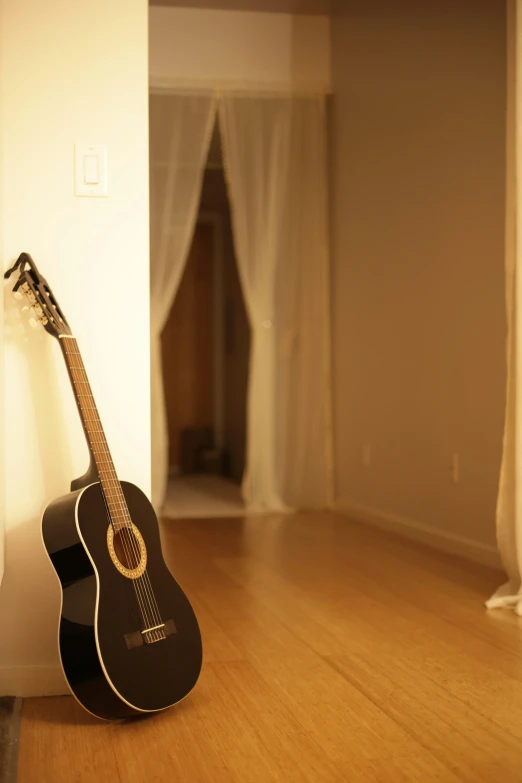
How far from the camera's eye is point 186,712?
1.89m

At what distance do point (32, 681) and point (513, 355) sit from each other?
1.73 m

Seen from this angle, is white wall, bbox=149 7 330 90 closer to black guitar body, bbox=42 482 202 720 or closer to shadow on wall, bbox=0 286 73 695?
shadow on wall, bbox=0 286 73 695

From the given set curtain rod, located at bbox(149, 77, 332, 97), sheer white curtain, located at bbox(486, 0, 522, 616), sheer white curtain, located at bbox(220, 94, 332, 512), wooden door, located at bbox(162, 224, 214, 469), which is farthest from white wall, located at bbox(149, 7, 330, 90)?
wooden door, located at bbox(162, 224, 214, 469)

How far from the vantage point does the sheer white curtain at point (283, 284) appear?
502 cm

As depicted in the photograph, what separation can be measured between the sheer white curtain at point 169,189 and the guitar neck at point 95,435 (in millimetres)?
2990

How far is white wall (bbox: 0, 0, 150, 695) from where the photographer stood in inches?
79.4

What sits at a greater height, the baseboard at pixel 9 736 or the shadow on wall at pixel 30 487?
the shadow on wall at pixel 30 487

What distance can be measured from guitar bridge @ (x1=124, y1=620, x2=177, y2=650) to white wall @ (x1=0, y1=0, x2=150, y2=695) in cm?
32

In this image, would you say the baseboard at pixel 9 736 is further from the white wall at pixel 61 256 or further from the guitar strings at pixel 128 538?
the guitar strings at pixel 128 538

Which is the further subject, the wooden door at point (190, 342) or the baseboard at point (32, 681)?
the wooden door at point (190, 342)

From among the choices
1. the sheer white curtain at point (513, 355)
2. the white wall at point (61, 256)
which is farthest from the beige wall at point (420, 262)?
the white wall at point (61, 256)

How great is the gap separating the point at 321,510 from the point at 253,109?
2305mm

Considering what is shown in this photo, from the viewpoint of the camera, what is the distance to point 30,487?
2023 mm

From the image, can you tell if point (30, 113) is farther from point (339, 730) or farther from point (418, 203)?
point (418, 203)
